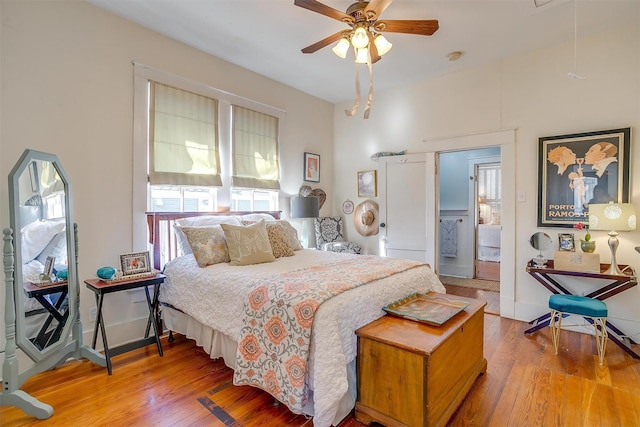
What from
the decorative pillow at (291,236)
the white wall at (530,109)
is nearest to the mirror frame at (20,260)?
the decorative pillow at (291,236)

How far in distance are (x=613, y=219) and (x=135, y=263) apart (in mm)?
4064

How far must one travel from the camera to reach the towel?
17.8 feet

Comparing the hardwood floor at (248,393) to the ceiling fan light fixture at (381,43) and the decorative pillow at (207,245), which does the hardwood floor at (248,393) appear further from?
the ceiling fan light fixture at (381,43)

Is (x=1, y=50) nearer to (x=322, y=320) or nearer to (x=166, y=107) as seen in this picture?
(x=166, y=107)

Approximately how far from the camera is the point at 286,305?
1.74m

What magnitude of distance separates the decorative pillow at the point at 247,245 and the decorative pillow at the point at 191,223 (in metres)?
0.42

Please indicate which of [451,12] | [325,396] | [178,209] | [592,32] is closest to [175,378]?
[325,396]

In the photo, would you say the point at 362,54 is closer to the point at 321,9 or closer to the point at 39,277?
the point at 321,9

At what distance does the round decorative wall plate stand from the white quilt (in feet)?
6.11

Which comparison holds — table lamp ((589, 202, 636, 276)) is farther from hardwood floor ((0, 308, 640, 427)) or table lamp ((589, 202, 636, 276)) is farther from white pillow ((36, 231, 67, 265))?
white pillow ((36, 231, 67, 265))

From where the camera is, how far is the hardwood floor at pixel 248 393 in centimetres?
177

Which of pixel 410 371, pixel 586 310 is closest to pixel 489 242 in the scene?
pixel 586 310

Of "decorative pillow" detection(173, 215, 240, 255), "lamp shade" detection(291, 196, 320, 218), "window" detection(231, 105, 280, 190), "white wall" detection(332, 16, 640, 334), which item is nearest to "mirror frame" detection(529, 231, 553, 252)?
"white wall" detection(332, 16, 640, 334)

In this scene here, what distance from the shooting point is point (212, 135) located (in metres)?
3.36
